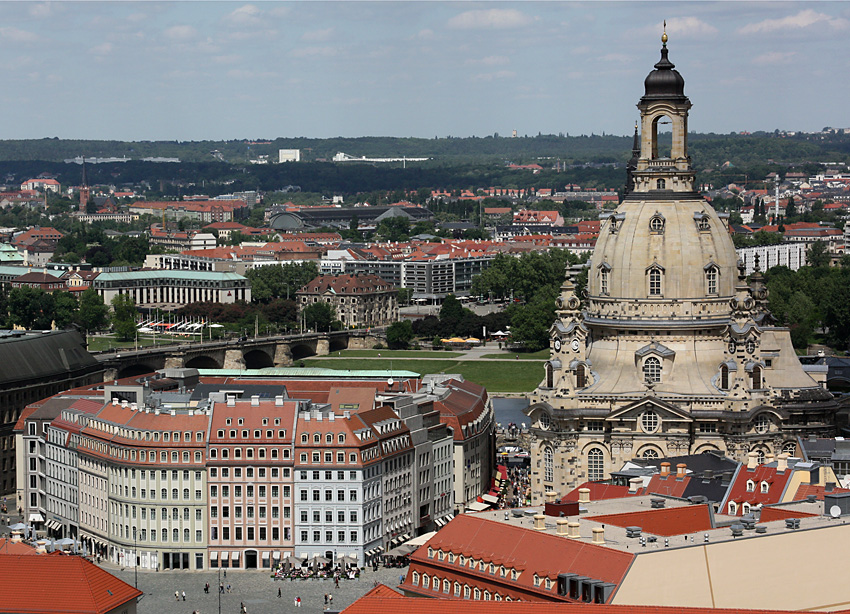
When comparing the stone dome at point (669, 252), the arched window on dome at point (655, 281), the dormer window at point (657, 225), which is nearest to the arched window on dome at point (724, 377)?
the stone dome at point (669, 252)

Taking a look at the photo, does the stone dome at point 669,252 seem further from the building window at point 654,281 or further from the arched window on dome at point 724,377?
the arched window on dome at point 724,377

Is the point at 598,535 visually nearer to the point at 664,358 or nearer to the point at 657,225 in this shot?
the point at 664,358

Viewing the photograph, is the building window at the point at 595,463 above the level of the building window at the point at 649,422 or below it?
below

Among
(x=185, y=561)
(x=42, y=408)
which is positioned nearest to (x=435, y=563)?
(x=185, y=561)

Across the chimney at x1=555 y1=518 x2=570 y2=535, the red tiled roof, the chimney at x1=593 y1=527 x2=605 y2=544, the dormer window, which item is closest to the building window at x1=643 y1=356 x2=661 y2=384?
the dormer window

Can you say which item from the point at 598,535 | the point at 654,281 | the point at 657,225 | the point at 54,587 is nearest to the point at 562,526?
the point at 598,535

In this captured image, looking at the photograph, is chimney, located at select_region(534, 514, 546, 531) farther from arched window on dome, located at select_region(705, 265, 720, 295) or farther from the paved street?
arched window on dome, located at select_region(705, 265, 720, 295)
